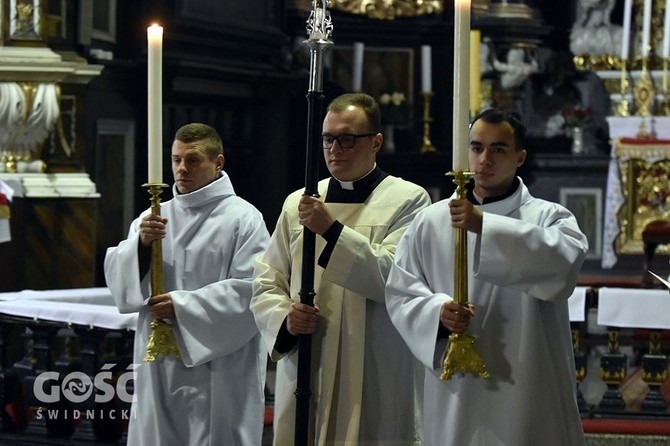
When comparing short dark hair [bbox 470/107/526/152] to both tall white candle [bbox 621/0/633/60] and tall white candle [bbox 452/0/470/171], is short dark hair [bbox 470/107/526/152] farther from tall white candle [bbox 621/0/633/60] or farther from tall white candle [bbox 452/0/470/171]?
tall white candle [bbox 621/0/633/60]

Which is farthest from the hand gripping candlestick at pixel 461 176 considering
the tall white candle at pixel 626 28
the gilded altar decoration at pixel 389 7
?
the gilded altar decoration at pixel 389 7

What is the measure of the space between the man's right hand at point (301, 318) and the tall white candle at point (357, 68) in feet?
22.4

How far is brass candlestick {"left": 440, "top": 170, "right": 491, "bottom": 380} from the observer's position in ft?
14.1

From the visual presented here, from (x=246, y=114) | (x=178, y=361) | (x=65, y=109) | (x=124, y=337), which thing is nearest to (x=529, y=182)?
(x=246, y=114)

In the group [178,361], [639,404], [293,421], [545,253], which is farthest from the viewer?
[639,404]

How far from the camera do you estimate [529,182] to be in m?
11.8

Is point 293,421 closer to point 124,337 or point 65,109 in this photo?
point 124,337

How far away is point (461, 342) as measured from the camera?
14.4 ft

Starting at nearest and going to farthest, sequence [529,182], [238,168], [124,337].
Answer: [124,337]
[238,168]
[529,182]

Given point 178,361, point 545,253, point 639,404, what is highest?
point 545,253

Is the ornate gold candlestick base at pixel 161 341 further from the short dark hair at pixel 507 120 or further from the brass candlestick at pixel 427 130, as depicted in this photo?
the brass candlestick at pixel 427 130

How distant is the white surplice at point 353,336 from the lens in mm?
4824

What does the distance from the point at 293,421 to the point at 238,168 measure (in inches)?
232

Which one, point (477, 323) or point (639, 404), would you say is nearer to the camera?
point (477, 323)
